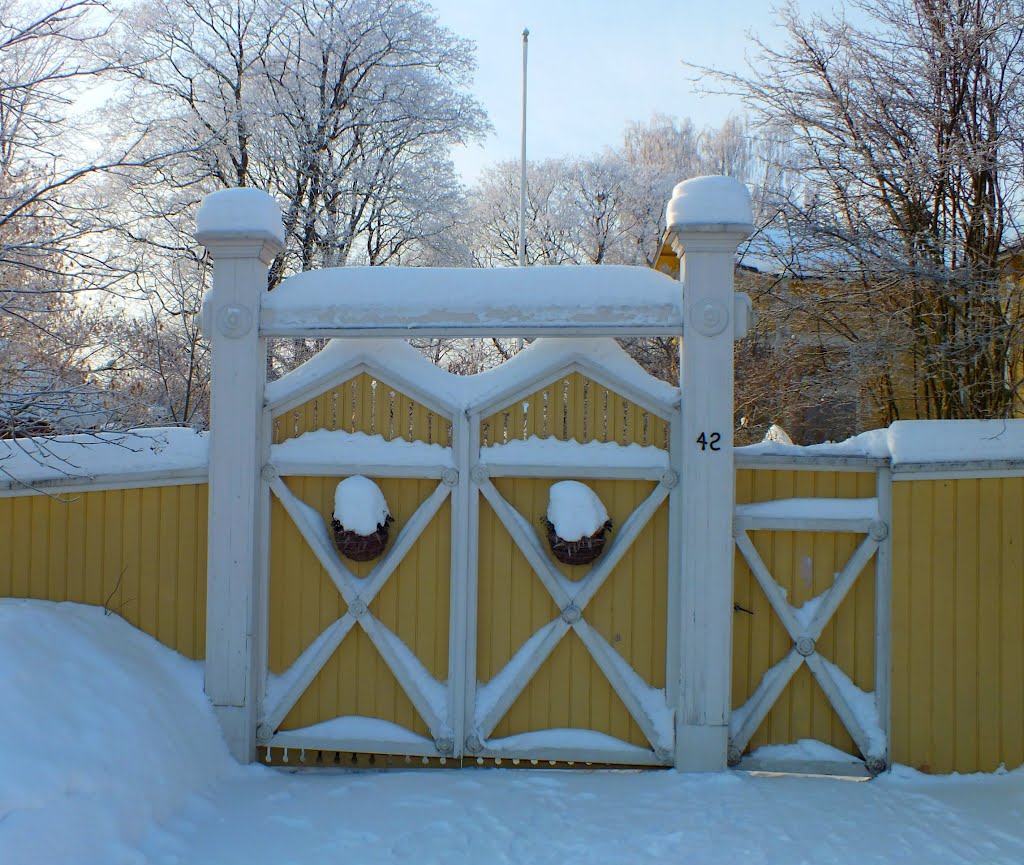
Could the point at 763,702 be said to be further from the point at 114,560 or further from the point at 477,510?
the point at 114,560

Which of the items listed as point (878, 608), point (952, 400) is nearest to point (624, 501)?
point (878, 608)

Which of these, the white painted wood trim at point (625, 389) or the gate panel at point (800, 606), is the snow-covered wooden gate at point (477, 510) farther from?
the gate panel at point (800, 606)

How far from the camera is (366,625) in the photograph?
4.15m

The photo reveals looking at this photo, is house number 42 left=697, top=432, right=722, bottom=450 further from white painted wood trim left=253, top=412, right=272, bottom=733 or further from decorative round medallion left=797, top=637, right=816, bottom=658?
white painted wood trim left=253, top=412, right=272, bottom=733

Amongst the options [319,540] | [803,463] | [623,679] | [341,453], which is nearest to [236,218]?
[341,453]

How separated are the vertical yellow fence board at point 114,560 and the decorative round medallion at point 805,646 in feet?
10.5

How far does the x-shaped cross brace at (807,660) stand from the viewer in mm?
4051

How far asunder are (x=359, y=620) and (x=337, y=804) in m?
0.90

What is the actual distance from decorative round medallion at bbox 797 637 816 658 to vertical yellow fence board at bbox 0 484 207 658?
10.5ft

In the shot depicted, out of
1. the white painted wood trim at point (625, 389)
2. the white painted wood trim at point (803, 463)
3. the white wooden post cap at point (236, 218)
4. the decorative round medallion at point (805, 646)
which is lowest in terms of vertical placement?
the decorative round medallion at point (805, 646)

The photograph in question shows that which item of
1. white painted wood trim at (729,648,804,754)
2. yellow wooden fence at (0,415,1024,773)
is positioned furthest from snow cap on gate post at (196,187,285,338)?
white painted wood trim at (729,648,804,754)

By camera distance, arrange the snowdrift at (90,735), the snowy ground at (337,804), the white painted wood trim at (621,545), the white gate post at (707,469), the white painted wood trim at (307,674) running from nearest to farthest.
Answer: the snowdrift at (90,735)
the snowy ground at (337,804)
the white gate post at (707,469)
the white painted wood trim at (621,545)
the white painted wood trim at (307,674)

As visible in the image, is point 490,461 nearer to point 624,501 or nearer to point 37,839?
point 624,501

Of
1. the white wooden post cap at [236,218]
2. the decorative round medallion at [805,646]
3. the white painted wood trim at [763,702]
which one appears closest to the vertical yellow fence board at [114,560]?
the white wooden post cap at [236,218]
